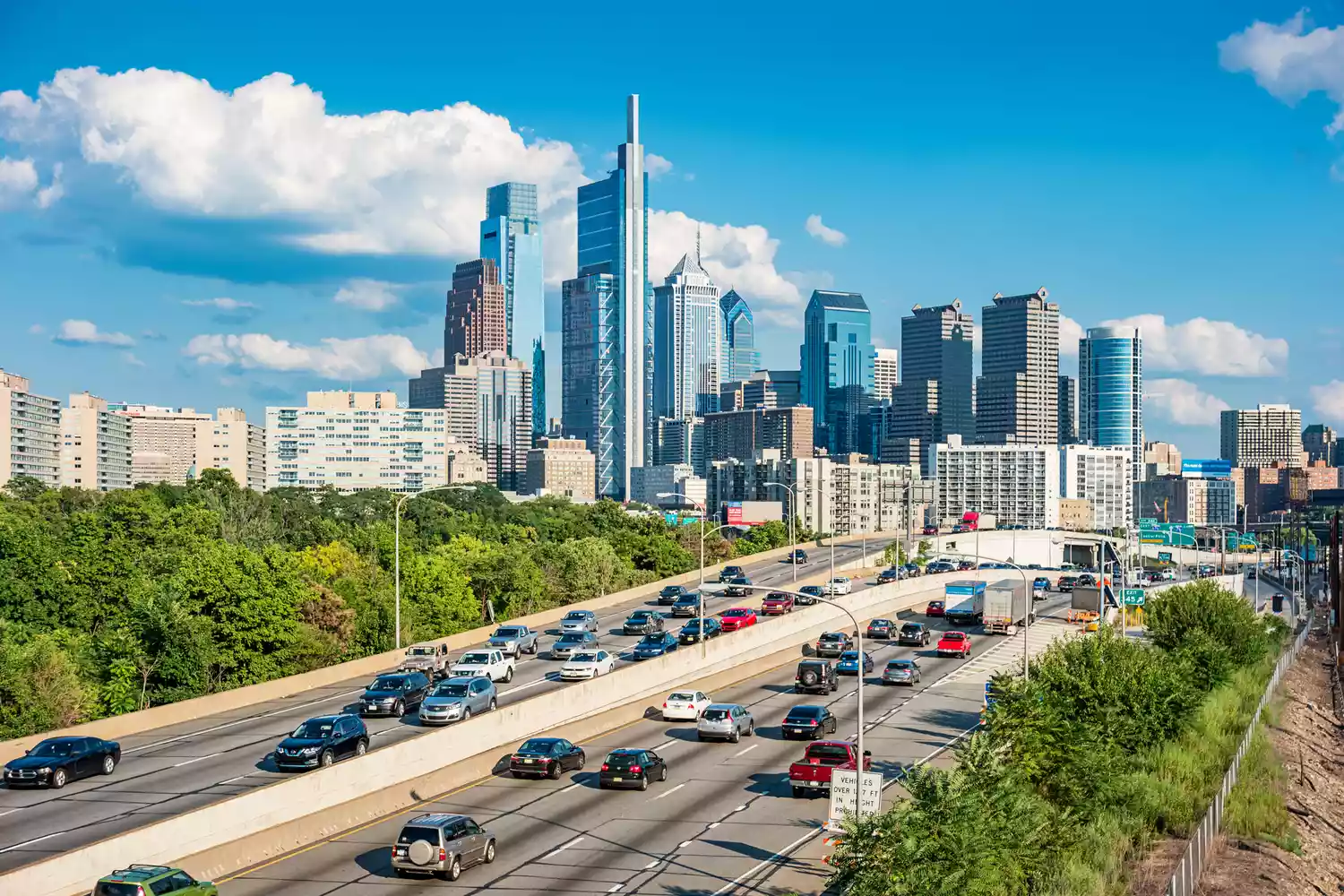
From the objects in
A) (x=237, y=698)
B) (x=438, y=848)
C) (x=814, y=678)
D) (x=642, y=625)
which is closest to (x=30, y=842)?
(x=438, y=848)

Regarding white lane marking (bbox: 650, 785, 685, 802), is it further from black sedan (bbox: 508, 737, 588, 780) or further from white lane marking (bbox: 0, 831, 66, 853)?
white lane marking (bbox: 0, 831, 66, 853)

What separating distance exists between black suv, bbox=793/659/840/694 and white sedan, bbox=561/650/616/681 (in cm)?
937

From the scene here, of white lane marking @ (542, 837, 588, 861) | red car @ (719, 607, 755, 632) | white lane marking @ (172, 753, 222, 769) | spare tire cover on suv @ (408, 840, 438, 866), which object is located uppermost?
spare tire cover on suv @ (408, 840, 438, 866)

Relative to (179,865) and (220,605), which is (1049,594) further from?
(179,865)

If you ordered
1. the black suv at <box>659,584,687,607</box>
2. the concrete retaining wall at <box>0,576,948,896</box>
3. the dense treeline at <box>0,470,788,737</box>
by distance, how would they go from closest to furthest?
the concrete retaining wall at <box>0,576,948,896</box> < the dense treeline at <box>0,470,788,737</box> < the black suv at <box>659,584,687,607</box>

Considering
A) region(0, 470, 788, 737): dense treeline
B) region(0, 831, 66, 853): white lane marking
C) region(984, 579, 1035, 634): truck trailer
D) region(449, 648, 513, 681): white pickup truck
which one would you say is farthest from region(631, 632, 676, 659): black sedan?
region(0, 831, 66, 853): white lane marking

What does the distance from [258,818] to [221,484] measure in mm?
133981

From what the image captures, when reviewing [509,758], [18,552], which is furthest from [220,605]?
[509,758]

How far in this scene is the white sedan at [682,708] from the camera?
56500 mm

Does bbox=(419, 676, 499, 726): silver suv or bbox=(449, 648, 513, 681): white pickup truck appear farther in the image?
bbox=(449, 648, 513, 681): white pickup truck

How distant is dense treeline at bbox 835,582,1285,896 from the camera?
92.9ft

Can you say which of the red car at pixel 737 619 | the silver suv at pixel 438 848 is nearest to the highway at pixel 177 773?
the silver suv at pixel 438 848

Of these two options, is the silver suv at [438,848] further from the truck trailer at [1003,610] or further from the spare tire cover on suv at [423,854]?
the truck trailer at [1003,610]

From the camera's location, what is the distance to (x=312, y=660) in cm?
7919
